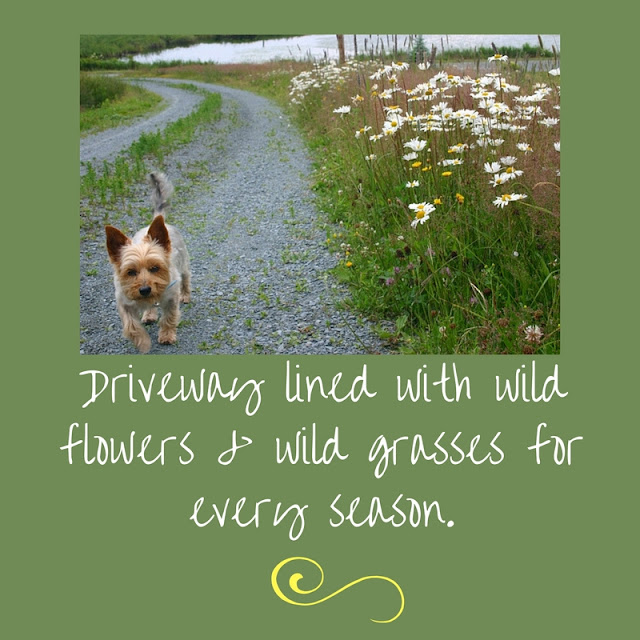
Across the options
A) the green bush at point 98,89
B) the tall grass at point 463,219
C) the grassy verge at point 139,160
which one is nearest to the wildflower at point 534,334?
the tall grass at point 463,219

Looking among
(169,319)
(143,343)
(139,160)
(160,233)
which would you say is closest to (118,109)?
(139,160)

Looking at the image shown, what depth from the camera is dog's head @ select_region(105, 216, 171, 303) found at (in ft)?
18.7

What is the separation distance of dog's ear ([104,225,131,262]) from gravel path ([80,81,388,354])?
739 millimetres

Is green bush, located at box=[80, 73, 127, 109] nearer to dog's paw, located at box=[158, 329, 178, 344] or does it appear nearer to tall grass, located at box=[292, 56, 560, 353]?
dog's paw, located at box=[158, 329, 178, 344]

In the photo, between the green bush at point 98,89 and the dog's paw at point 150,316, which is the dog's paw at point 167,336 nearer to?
the dog's paw at point 150,316

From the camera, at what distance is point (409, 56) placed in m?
7.08

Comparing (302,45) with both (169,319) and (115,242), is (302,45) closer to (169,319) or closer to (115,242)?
(115,242)

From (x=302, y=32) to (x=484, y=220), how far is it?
2349mm

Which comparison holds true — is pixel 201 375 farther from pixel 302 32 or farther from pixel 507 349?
pixel 302 32

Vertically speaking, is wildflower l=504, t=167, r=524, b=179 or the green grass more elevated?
the green grass

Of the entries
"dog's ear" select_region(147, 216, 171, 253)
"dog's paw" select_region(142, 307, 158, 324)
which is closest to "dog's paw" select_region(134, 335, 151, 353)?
"dog's ear" select_region(147, 216, 171, 253)

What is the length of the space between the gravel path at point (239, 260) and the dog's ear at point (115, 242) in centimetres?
74

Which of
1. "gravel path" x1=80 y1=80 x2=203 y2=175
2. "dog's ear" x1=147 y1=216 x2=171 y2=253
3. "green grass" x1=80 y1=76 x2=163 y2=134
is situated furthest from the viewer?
"gravel path" x1=80 y1=80 x2=203 y2=175

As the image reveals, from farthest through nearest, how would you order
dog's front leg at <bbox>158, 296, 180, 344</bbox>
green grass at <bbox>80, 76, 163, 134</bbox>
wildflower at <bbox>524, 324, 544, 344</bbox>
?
green grass at <bbox>80, 76, 163, 134</bbox> < dog's front leg at <bbox>158, 296, 180, 344</bbox> < wildflower at <bbox>524, 324, 544, 344</bbox>
